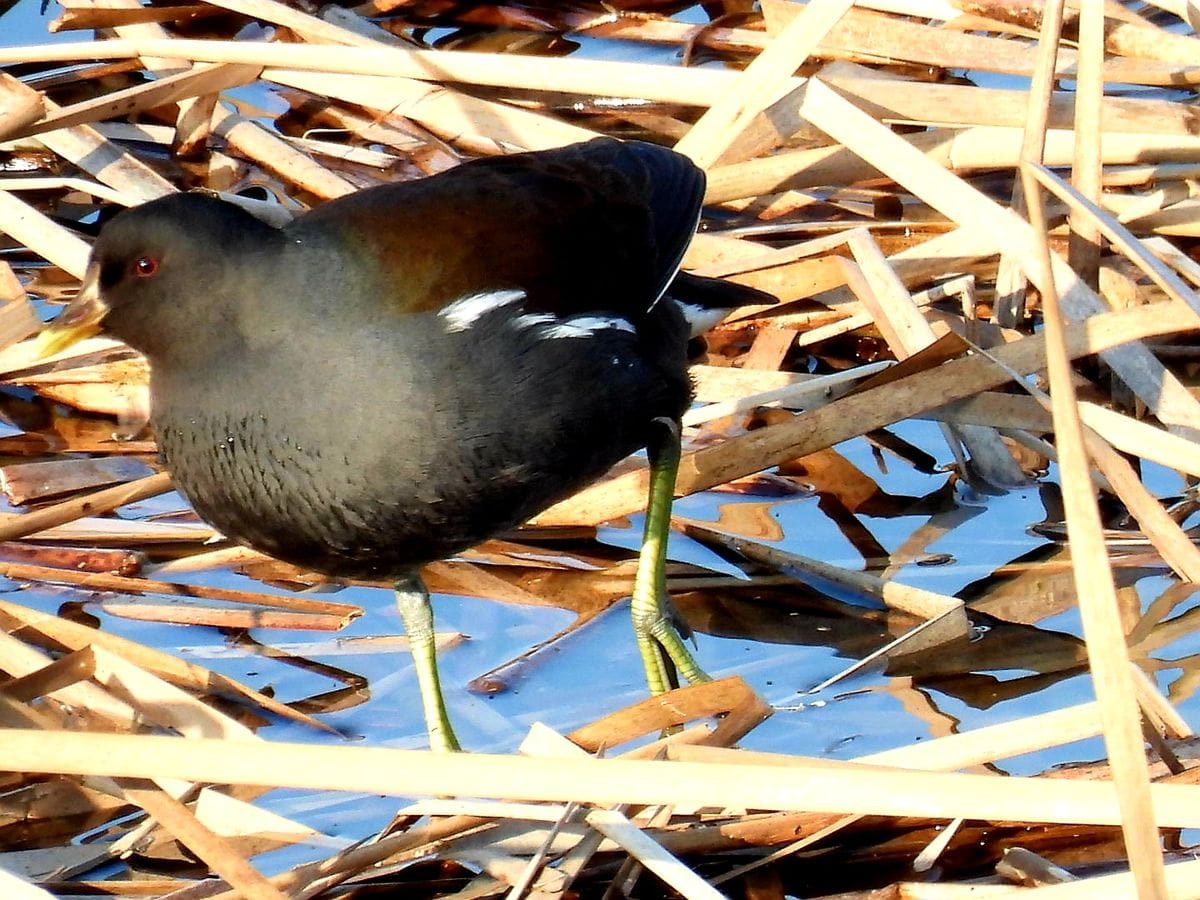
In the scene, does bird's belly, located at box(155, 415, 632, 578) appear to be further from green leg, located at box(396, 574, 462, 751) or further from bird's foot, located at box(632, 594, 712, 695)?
bird's foot, located at box(632, 594, 712, 695)

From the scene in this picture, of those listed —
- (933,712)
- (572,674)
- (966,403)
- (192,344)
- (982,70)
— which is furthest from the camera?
(982,70)

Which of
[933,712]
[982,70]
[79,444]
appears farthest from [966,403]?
[79,444]

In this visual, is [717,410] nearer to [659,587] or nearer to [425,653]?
[659,587]

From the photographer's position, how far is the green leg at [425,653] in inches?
115

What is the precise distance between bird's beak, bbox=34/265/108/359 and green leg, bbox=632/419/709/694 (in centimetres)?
104

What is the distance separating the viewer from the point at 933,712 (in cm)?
301

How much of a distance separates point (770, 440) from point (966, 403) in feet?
1.25

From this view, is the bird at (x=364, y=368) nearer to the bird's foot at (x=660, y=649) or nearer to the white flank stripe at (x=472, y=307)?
the white flank stripe at (x=472, y=307)

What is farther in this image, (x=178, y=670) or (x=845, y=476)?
(x=845, y=476)

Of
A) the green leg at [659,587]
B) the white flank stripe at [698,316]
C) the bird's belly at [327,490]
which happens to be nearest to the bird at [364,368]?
the bird's belly at [327,490]

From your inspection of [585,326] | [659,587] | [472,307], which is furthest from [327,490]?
[659,587]

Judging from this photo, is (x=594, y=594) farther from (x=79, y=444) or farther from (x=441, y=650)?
(x=79, y=444)

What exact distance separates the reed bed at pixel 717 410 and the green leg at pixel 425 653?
21 centimetres

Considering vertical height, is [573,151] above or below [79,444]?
above
